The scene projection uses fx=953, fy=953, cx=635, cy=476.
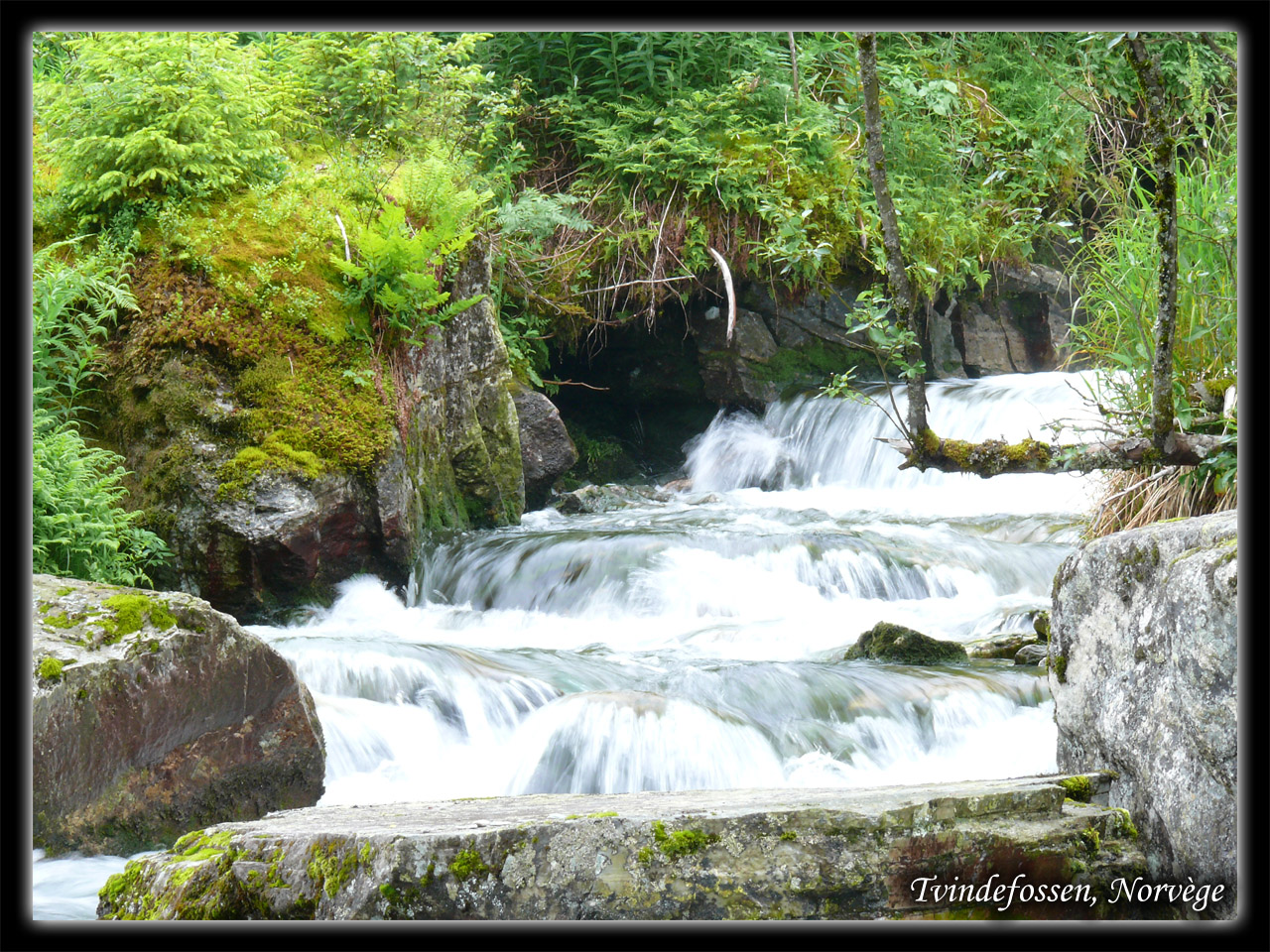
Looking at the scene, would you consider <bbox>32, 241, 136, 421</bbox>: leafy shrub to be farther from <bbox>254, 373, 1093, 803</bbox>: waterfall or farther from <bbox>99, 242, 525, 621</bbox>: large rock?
<bbox>254, 373, 1093, 803</bbox>: waterfall

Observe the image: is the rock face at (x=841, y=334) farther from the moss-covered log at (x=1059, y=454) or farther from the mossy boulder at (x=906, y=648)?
the moss-covered log at (x=1059, y=454)

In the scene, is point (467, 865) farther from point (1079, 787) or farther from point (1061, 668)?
point (1061, 668)

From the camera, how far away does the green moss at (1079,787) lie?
236 cm

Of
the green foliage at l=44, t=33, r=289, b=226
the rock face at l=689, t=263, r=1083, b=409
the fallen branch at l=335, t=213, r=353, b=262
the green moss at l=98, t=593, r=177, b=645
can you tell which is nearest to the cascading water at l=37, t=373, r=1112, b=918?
the rock face at l=689, t=263, r=1083, b=409

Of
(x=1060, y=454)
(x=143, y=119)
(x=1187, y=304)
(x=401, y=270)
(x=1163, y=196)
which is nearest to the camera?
(x=1163, y=196)

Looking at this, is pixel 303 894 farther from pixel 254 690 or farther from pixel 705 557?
pixel 705 557

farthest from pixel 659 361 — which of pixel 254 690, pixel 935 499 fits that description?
pixel 254 690

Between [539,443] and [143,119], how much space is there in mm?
4828

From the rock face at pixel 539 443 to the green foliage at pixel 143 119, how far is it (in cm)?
395

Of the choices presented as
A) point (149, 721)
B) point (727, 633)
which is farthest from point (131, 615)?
point (727, 633)

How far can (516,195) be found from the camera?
35.8 feet

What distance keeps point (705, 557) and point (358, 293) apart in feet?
11.2
